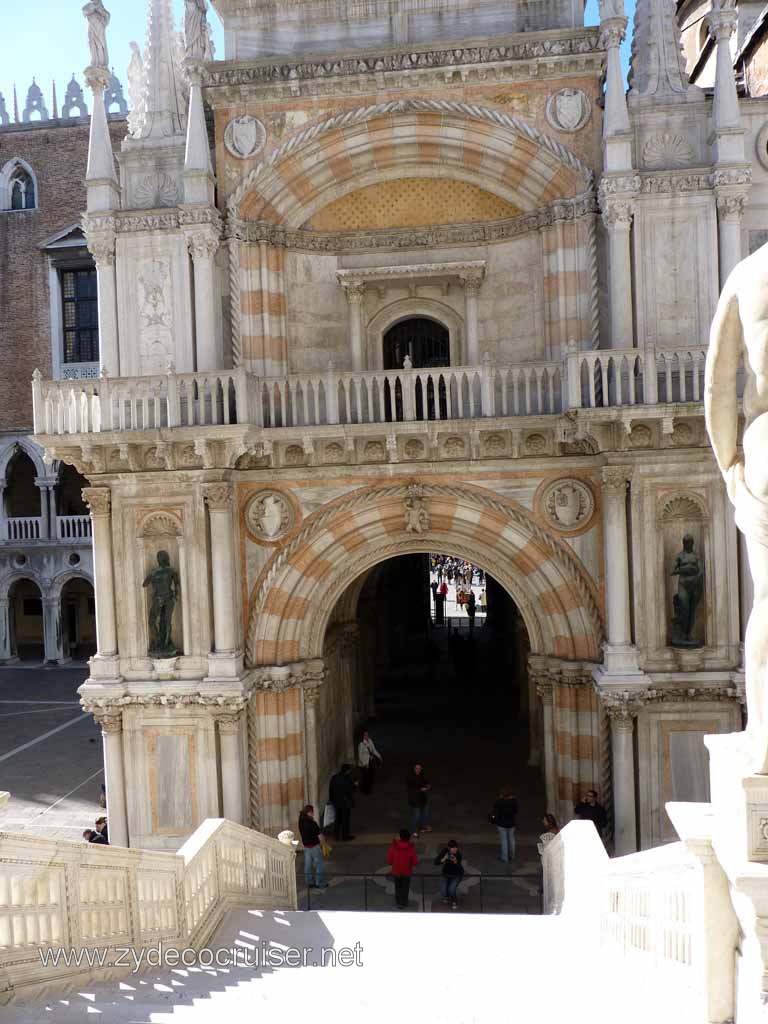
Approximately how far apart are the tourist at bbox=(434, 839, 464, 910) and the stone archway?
2.78 metres

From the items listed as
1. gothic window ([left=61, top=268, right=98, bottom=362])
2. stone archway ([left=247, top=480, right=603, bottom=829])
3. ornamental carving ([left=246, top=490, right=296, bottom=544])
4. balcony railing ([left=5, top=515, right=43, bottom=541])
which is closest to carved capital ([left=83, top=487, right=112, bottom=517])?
ornamental carving ([left=246, top=490, right=296, bottom=544])

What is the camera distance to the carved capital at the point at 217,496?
15.0 metres

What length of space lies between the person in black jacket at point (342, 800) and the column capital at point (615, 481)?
6994 millimetres

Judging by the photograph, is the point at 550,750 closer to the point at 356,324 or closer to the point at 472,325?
the point at 472,325

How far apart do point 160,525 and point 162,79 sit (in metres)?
8.00

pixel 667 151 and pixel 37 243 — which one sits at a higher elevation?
pixel 37 243

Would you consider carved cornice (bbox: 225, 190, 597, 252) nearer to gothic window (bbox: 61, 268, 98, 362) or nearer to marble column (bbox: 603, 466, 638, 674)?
marble column (bbox: 603, 466, 638, 674)

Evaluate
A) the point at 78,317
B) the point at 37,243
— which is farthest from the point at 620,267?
the point at 37,243

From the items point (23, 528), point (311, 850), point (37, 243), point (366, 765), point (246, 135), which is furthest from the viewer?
point (23, 528)

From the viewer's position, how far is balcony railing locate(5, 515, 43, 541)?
112 ft

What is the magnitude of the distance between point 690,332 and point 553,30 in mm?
5527

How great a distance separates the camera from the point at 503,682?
92.8 ft

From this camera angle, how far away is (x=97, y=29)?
50.5 ft

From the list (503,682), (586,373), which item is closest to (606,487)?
(586,373)
